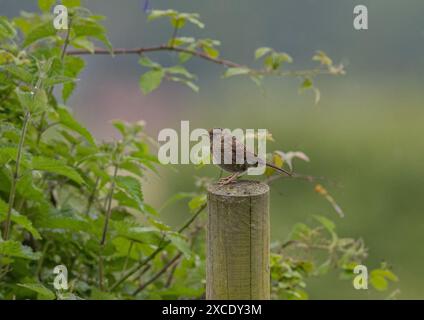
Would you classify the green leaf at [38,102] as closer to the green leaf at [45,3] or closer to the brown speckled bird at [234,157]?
the brown speckled bird at [234,157]

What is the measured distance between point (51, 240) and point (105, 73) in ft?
15.9

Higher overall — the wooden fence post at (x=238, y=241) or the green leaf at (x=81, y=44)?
the green leaf at (x=81, y=44)

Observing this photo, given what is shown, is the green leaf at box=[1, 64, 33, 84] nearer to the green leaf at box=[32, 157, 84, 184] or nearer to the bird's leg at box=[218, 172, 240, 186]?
the green leaf at box=[32, 157, 84, 184]

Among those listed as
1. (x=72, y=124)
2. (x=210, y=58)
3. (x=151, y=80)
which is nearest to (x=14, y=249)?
(x=72, y=124)

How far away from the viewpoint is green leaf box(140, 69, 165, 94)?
10.1 feet

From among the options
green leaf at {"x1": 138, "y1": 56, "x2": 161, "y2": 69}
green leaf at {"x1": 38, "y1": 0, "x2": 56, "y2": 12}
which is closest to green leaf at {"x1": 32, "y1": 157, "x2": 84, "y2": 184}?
green leaf at {"x1": 38, "y1": 0, "x2": 56, "y2": 12}

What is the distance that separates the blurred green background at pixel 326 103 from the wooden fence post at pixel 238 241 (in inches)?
171

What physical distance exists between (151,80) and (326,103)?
465cm

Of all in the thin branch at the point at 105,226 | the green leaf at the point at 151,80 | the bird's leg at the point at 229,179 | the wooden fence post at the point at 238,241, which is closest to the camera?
the wooden fence post at the point at 238,241

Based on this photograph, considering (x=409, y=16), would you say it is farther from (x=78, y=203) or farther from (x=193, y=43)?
(x=78, y=203)

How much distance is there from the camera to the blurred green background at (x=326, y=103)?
6.83 m

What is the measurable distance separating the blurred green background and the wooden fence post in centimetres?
433

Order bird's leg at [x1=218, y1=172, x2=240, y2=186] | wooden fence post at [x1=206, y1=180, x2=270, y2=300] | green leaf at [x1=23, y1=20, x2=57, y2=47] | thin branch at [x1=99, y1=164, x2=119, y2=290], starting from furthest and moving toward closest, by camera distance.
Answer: green leaf at [x1=23, y1=20, x2=57, y2=47]
thin branch at [x1=99, y1=164, x2=119, y2=290]
bird's leg at [x1=218, y1=172, x2=240, y2=186]
wooden fence post at [x1=206, y1=180, x2=270, y2=300]

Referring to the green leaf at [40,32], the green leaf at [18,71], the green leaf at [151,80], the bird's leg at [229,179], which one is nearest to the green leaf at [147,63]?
the green leaf at [151,80]
